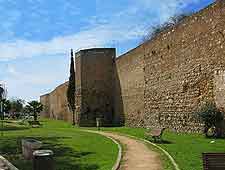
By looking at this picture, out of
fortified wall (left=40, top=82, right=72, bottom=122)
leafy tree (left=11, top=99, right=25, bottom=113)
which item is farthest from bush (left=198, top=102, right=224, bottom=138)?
leafy tree (left=11, top=99, right=25, bottom=113)

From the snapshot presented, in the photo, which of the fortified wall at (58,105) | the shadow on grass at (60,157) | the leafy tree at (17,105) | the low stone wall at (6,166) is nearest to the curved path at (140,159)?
the shadow on grass at (60,157)

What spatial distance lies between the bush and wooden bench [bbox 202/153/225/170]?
33.4 feet

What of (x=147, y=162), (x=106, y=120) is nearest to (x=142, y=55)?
(x=106, y=120)

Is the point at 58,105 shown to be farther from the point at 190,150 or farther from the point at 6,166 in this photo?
the point at 6,166

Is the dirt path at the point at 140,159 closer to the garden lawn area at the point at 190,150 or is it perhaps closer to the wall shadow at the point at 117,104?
the garden lawn area at the point at 190,150

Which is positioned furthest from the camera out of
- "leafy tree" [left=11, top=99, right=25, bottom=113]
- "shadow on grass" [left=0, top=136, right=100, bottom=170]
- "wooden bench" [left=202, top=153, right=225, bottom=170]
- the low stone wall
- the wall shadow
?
"leafy tree" [left=11, top=99, right=25, bottom=113]

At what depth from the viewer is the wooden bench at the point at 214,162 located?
9.15 metres

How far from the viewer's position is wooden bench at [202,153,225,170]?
360 inches

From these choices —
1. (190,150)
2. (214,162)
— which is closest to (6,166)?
(214,162)

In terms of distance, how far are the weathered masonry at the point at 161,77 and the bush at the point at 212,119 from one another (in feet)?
1.10

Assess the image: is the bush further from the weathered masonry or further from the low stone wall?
the low stone wall

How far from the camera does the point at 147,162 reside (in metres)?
13.3

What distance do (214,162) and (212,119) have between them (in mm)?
10357

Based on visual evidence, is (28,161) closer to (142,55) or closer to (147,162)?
(147,162)
